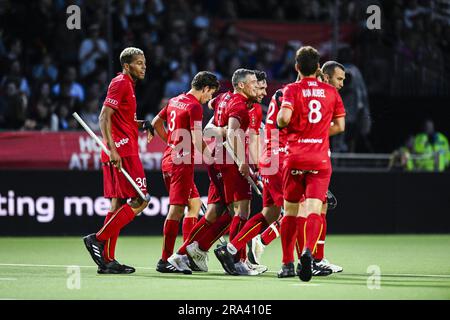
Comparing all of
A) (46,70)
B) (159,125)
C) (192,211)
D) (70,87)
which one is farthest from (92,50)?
(192,211)

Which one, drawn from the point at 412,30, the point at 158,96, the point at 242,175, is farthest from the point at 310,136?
the point at 412,30

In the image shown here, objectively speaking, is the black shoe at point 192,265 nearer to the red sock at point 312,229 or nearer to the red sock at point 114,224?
the red sock at point 114,224

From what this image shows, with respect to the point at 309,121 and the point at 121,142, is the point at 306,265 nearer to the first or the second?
the point at 309,121

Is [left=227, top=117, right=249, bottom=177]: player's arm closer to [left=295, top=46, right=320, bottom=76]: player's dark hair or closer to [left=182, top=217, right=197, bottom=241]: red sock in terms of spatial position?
[left=182, top=217, right=197, bottom=241]: red sock

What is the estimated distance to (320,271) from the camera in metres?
11.1

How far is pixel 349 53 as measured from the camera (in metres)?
19.7

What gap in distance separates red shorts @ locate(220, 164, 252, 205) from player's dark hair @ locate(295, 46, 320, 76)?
5.43 ft

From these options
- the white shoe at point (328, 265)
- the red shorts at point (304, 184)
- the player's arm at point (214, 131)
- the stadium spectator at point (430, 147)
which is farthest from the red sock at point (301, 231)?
the stadium spectator at point (430, 147)

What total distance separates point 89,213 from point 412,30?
26.4ft

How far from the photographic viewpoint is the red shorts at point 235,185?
444 inches

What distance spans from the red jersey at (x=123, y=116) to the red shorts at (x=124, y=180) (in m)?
0.09

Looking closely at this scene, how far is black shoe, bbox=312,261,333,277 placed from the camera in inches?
434

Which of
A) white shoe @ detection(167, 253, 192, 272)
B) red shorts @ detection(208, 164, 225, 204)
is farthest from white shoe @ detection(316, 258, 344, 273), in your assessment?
white shoe @ detection(167, 253, 192, 272)

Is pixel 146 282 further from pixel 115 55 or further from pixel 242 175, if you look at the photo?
pixel 115 55
